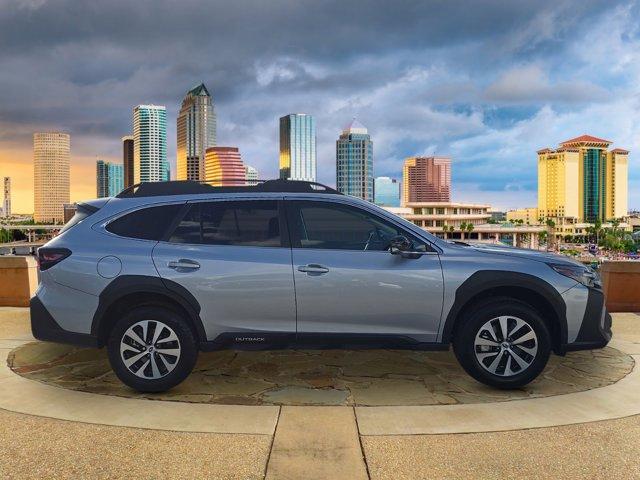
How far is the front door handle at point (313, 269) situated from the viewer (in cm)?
473

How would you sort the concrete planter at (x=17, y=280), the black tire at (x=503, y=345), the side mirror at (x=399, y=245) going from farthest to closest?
the concrete planter at (x=17, y=280) → the black tire at (x=503, y=345) → the side mirror at (x=399, y=245)

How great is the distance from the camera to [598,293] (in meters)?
5.06

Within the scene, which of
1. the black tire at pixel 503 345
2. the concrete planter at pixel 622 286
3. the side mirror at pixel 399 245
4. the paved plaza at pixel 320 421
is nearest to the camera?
the paved plaza at pixel 320 421

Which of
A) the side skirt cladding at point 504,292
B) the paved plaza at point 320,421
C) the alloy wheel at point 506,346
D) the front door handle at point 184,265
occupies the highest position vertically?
the front door handle at point 184,265

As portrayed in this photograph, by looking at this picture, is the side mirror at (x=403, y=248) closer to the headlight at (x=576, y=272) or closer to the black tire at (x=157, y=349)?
the headlight at (x=576, y=272)

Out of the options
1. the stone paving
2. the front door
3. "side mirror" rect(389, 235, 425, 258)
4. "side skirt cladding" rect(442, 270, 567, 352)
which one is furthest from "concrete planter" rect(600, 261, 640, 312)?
"side mirror" rect(389, 235, 425, 258)

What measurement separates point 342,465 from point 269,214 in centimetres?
226

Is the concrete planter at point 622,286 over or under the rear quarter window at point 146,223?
under

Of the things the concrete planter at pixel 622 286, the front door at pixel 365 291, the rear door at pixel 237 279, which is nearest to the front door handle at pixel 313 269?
the front door at pixel 365 291

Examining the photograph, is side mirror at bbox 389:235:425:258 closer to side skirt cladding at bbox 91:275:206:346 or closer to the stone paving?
the stone paving

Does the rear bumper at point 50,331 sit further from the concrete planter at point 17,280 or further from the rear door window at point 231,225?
the concrete planter at point 17,280

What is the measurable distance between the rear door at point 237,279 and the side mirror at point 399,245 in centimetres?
86

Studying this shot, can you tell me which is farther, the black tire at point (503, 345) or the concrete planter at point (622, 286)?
the concrete planter at point (622, 286)

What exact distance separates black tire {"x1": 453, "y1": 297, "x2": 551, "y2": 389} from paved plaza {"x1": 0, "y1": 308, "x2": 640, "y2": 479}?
0.56 feet
